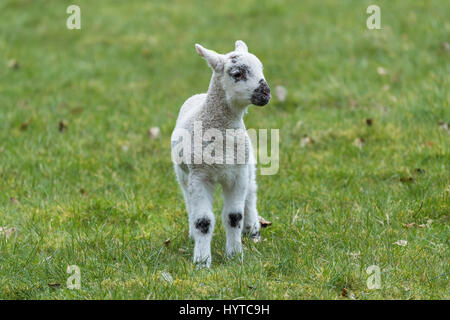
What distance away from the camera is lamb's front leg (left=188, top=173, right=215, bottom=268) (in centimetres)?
469

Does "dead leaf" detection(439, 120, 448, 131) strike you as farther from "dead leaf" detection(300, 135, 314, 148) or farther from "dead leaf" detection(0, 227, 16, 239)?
"dead leaf" detection(0, 227, 16, 239)

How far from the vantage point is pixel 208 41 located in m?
10.6

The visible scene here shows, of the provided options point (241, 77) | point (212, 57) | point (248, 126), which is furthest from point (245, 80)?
point (248, 126)

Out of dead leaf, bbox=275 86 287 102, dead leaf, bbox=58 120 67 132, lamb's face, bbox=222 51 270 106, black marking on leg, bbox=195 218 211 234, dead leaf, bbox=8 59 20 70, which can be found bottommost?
black marking on leg, bbox=195 218 211 234

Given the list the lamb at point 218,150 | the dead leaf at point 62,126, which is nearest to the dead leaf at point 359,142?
the lamb at point 218,150

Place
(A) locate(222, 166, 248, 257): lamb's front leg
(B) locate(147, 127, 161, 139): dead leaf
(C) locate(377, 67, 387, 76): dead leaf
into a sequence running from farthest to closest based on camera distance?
(C) locate(377, 67, 387, 76): dead leaf, (B) locate(147, 127, 161, 139): dead leaf, (A) locate(222, 166, 248, 257): lamb's front leg

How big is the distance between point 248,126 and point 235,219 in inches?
141

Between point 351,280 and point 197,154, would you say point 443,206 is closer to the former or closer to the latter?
point 351,280

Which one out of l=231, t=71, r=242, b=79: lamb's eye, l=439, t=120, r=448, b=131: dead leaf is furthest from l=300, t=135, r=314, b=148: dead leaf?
l=231, t=71, r=242, b=79: lamb's eye

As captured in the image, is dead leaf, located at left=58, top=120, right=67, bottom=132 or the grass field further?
dead leaf, located at left=58, top=120, right=67, bottom=132

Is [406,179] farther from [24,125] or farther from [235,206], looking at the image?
[24,125]

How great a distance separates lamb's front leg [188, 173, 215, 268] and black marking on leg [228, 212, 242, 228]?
155 mm

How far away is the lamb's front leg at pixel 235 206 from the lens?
188 inches
